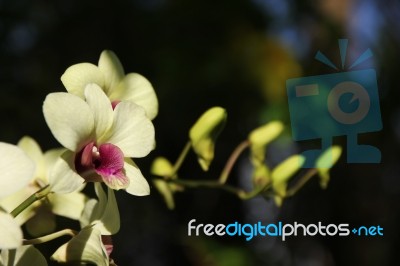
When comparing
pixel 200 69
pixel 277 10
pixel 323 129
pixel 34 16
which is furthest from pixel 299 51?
pixel 323 129

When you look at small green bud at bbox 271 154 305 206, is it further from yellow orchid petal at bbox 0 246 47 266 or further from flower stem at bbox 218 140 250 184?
yellow orchid petal at bbox 0 246 47 266

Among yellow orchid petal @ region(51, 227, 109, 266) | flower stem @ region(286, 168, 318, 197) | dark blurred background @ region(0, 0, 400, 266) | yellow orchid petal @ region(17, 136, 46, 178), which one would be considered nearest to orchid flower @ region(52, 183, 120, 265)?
yellow orchid petal @ region(51, 227, 109, 266)

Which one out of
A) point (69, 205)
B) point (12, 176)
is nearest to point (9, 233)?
point (12, 176)

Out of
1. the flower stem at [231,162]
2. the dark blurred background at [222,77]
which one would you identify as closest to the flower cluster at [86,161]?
the flower stem at [231,162]

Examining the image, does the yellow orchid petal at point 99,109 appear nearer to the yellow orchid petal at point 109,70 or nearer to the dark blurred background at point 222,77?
the yellow orchid petal at point 109,70

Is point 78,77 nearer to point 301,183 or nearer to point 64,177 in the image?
point 64,177

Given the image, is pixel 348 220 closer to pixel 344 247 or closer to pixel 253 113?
pixel 344 247
